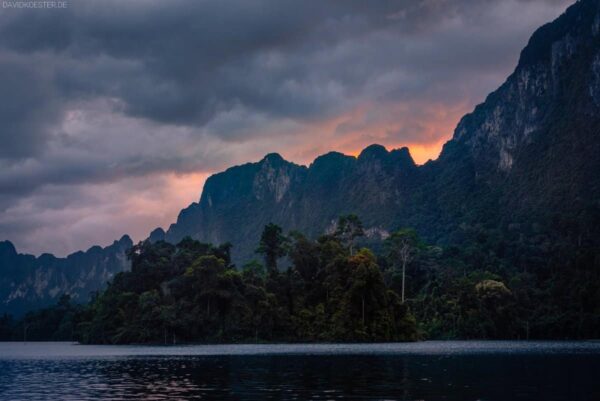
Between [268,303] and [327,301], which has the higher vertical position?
[327,301]

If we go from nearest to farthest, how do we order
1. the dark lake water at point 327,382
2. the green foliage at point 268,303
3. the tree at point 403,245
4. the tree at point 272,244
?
the dark lake water at point 327,382, the green foliage at point 268,303, the tree at point 272,244, the tree at point 403,245

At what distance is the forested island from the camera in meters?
124

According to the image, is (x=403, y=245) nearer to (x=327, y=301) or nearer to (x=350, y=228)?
(x=350, y=228)

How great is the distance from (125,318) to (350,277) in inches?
1980

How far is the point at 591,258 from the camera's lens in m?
141

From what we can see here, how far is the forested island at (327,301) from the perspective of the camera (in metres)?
124

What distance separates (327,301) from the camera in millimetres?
130125

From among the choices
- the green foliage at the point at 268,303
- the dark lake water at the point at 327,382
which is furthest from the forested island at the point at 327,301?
the dark lake water at the point at 327,382

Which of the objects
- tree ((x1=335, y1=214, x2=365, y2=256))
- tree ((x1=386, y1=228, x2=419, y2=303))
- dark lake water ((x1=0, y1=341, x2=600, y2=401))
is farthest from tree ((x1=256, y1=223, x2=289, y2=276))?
dark lake water ((x1=0, y1=341, x2=600, y2=401))

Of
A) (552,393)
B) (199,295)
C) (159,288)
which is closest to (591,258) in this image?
(199,295)

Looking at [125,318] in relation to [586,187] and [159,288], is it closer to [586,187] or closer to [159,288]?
[159,288]

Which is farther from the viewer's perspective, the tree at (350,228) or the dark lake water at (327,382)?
the tree at (350,228)

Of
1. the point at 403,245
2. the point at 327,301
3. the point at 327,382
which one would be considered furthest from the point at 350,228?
the point at 327,382

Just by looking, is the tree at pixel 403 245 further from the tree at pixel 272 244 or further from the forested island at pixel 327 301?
the tree at pixel 272 244
